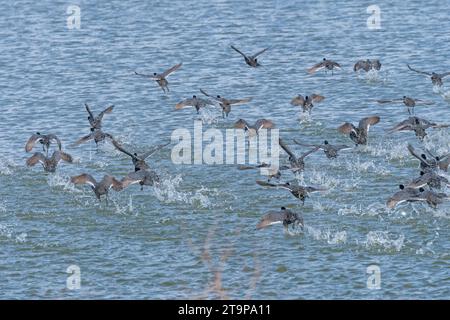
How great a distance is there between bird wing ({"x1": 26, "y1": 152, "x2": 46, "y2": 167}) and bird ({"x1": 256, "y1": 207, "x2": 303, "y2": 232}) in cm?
923

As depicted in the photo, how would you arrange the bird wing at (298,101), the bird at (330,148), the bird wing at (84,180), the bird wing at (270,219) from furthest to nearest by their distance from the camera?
1. the bird wing at (298,101)
2. the bird at (330,148)
3. the bird wing at (84,180)
4. the bird wing at (270,219)

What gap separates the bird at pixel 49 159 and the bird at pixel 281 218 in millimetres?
8588

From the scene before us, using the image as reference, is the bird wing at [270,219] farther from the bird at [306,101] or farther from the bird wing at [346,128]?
the bird at [306,101]

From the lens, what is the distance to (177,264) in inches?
1515

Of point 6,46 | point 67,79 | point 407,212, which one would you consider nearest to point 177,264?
point 407,212

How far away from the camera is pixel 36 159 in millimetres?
A: 45969

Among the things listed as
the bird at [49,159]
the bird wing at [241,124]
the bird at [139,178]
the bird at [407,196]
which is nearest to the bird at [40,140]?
the bird at [49,159]

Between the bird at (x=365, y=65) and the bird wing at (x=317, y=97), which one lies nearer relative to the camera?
the bird wing at (x=317, y=97)

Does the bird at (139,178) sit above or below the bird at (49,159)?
below

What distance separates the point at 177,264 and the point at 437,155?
12.3m

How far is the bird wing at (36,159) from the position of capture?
150 feet

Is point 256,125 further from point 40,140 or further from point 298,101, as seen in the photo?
point 40,140

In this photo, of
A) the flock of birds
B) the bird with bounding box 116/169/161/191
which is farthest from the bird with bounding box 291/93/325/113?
the bird with bounding box 116/169/161/191

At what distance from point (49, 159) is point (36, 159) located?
0.53 meters
